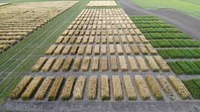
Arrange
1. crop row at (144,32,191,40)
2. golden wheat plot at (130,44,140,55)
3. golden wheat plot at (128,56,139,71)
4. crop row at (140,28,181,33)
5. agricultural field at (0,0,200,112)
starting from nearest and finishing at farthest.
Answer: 1. agricultural field at (0,0,200,112)
2. golden wheat plot at (128,56,139,71)
3. golden wheat plot at (130,44,140,55)
4. crop row at (144,32,191,40)
5. crop row at (140,28,181,33)

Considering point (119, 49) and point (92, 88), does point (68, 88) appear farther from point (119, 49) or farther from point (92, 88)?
point (119, 49)

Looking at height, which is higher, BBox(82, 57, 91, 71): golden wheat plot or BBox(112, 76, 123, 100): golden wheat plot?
BBox(82, 57, 91, 71): golden wheat plot

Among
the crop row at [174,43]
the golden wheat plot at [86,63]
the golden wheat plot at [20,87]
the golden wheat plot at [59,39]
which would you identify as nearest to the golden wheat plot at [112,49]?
the golden wheat plot at [86,63]

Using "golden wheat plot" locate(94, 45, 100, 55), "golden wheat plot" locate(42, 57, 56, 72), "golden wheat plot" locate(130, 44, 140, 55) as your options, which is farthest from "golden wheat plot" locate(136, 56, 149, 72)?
"golden wheat plot" locate(42, 57, 56, 72)

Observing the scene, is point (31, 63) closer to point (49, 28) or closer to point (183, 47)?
point (49, 28)

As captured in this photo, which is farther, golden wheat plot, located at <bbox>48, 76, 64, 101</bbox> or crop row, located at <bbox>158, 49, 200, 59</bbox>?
crop row, located at <bbox>158, 49, 200, 59</bbox>

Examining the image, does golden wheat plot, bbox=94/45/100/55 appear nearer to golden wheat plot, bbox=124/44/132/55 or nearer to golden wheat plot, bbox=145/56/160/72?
golden wheat plot, bbox=124/44/132/55

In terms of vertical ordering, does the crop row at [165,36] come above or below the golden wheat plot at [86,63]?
above

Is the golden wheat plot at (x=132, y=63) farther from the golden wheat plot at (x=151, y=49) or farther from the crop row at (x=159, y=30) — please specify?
the crop row at (x=159, y=30)
